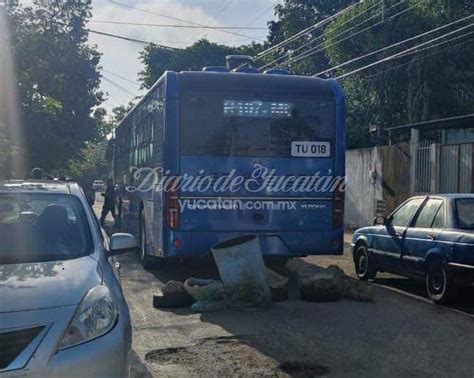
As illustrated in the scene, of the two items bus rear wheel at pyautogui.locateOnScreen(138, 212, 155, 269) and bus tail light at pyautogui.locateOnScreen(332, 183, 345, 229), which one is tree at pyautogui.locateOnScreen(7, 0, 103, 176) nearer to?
bus rear wheel at pyautogui.locateOnScreen(138, 212, 155, 269)

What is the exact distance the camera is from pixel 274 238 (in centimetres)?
1024

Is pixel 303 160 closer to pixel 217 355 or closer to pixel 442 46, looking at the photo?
pixel 217 355

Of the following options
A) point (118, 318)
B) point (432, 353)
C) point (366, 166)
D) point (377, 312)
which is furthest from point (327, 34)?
point (118, 318)

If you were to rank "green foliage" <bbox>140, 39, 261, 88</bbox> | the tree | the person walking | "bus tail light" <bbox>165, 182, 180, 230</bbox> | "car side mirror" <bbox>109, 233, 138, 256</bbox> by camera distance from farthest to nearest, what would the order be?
"green foliage" <bbox>140, 39, 261, 88</bbox> → the person walking → the tree → "bus tail light" <bbox>165, 182, 180, 230</bbox> → "car side mirror" <bbox>109, 233, 138, 256</bbox>

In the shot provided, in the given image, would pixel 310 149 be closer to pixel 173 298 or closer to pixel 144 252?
pixel 173 298

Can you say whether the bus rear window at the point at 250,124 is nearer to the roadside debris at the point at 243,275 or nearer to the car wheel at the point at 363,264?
the roadside debris at the point at 243,275

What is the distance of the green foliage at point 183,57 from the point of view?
142 ft

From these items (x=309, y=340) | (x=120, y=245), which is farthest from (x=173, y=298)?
(x=120, y=245)

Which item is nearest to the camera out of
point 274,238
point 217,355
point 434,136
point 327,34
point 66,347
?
point 66,347

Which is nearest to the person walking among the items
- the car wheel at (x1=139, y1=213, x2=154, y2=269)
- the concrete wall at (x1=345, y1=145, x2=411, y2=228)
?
the concrete wall at (x1=345, y1=145, x2=411, y2=228)

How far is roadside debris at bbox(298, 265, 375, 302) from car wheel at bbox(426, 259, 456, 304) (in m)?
0.81

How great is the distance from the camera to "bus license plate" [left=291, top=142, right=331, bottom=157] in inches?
409

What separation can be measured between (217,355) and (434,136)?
1846 centimetres

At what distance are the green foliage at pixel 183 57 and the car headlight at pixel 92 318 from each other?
39420 mm
